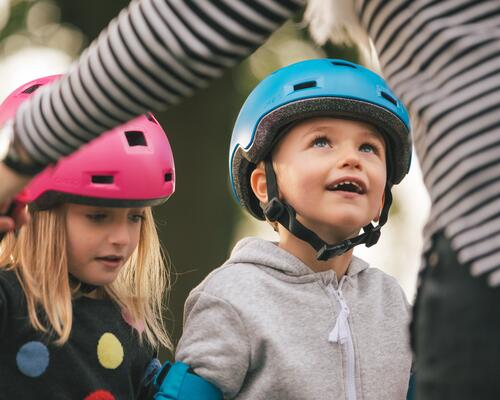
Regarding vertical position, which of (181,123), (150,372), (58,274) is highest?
(181,123)

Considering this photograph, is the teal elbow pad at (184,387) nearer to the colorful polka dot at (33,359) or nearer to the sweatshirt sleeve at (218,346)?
the sweatshirt sleeve at (218,346)

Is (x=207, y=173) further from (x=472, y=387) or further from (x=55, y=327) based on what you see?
(x=472, y=387)

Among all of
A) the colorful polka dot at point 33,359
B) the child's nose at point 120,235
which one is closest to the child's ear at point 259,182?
the child's nose at point 120,235

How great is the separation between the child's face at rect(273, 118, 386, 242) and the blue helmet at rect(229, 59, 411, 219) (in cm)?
5

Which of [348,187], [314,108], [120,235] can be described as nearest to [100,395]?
[120,235]

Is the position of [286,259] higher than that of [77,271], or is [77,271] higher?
[286,259]

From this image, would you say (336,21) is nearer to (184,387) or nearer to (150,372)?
(184,387)

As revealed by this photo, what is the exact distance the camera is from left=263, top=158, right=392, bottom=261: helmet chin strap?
127 inches

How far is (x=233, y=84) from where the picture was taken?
9867 mm

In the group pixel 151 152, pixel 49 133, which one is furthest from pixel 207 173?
pixel 49 133

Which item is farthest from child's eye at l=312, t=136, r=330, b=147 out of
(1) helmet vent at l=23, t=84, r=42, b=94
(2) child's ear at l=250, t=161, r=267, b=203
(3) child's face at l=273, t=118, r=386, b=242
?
(1) helmet vent at l=23, t=84, r=42, b=94

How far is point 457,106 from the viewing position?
1.56 metres

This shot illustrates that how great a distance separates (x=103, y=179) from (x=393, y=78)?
1.64 metres

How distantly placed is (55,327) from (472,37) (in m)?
1.82
